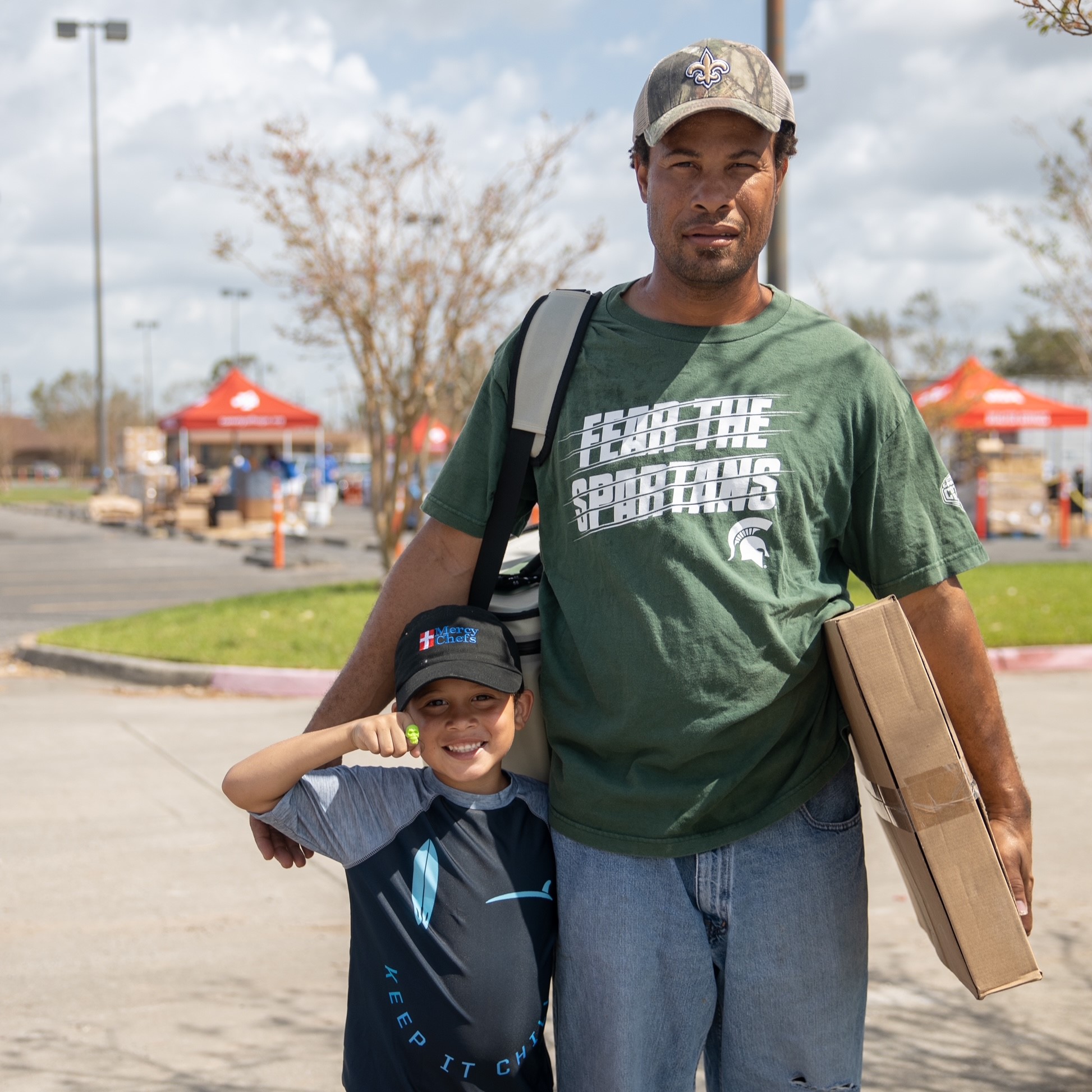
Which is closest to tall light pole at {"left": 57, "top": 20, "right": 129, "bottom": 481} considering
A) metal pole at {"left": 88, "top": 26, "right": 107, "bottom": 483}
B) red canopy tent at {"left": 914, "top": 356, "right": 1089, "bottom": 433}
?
metal pole at {"left": 88, "top": 26, "right": 107, "bottom": 483}

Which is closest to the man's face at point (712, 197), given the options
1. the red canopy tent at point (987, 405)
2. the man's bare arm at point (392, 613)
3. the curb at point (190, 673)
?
the man's bare arm at point (392, 613)

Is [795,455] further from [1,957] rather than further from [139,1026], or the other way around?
[1,957]

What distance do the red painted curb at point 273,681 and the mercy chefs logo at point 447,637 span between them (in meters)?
6.80

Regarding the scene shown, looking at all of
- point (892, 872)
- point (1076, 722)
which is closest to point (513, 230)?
point (1076, 722)

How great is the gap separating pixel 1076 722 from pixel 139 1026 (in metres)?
5.92

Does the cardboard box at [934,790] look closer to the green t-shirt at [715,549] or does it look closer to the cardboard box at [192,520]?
the green t-shirt at [715,549]

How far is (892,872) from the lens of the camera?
498cm

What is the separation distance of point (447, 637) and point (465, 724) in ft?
0.50

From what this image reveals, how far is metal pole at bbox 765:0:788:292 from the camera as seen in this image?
977 centimetres

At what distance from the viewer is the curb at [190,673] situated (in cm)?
889

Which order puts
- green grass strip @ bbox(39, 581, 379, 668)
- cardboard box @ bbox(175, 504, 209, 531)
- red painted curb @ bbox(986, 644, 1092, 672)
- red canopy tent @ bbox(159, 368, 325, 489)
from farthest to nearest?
cardboard box @ bbox(175, 504, 209, 531) < red canopy tent @ bbox(159, 368, 325, 489) < green grass strip @ bbox(39, 581, 379, 668) < red painted curb @ bbox(986, 644, 1092, 672)

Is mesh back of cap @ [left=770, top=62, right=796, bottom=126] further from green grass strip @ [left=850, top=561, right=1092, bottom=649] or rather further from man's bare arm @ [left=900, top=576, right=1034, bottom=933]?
green grass strip @ [left=850, top=561, right=1092, bottom=649]

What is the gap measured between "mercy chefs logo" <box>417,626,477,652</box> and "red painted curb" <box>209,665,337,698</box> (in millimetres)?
6802

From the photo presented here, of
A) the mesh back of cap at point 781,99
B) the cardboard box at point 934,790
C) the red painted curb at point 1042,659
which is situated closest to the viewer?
the cardboard box at point 934,790
